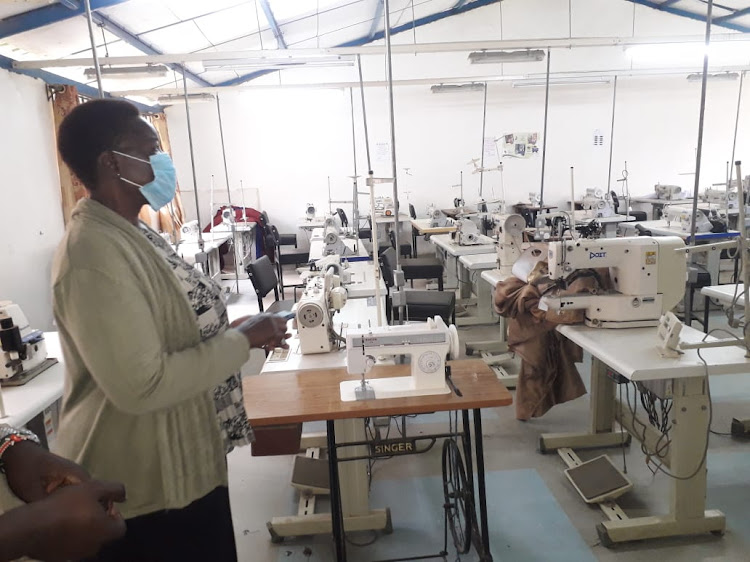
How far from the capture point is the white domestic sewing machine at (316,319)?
216 centimetres

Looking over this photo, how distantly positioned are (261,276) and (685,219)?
408 centimetres

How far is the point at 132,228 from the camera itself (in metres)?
1.01

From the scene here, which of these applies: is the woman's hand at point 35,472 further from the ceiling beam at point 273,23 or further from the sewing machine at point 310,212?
the sewing machine at point 310,212

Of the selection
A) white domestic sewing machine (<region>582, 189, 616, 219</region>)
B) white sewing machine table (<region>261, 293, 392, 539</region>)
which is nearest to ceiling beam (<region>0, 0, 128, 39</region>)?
white sewing machine table (<region>261, 293, 392, 539</region>)

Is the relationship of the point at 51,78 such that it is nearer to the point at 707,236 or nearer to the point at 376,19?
the point at 376,19

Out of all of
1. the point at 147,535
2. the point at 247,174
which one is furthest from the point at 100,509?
the point at 247,174

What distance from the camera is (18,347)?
193 centimetres

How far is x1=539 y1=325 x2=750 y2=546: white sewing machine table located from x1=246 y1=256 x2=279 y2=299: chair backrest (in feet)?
7.67

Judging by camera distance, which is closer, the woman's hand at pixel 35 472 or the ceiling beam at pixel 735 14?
the woman's hand at pixel 35 472

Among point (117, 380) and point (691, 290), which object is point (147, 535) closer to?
point (117, 380)

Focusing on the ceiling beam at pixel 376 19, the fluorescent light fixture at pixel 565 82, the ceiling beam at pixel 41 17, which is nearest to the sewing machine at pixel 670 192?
the fluorescent light fixture at pixel 565 82

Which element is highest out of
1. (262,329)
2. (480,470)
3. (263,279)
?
(262,329)

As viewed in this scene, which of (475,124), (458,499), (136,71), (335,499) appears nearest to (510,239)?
(458,499)

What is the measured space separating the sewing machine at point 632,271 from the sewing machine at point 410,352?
808 millimetres
